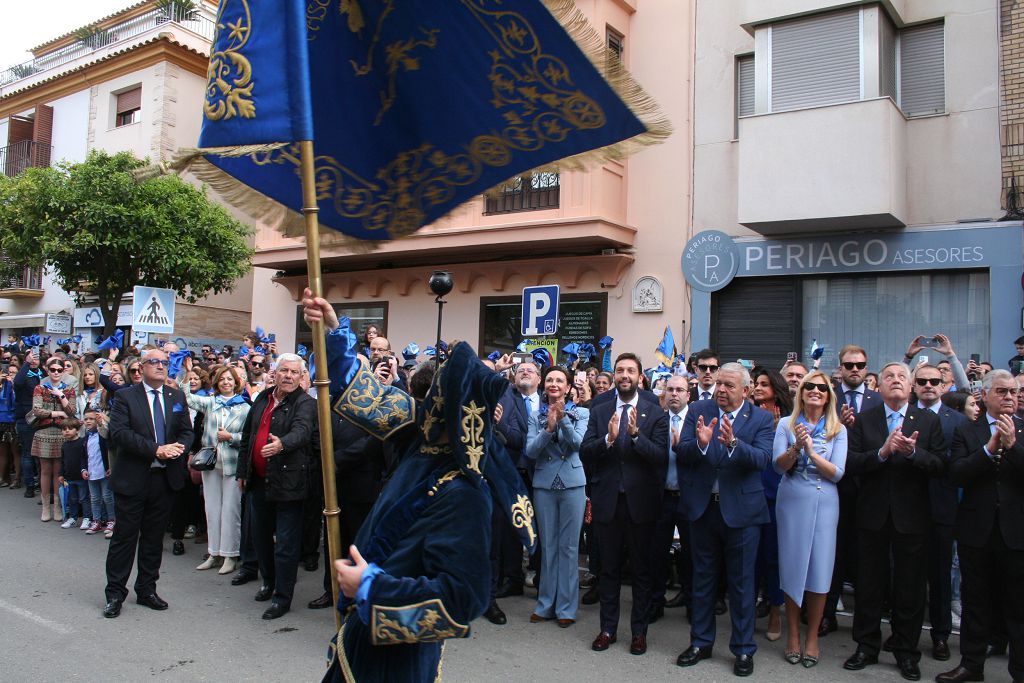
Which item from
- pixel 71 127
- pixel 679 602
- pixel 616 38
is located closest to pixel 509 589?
pixel 679 602

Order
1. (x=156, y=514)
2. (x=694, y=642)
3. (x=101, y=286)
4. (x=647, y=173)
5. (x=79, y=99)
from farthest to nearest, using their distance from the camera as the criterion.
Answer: (x=79, y=99) → (x=101, y=286) → (x=647, y=173) → (x=156, y=514) → (x=694, y=642)

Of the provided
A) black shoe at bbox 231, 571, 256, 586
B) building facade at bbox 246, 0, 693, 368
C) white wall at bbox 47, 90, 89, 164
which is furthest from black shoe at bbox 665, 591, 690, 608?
white wall at bbox 47, 90, 89, 164

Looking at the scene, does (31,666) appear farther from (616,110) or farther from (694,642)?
(616,110)

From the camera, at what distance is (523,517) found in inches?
106

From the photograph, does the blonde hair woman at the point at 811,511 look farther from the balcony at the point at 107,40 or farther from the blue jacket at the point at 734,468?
the balcony at the point at 107,40

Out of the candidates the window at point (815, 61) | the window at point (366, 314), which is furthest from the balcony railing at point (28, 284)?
the window at point (815, 61)

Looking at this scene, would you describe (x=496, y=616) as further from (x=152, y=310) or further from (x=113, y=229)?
(x=113, y=229)

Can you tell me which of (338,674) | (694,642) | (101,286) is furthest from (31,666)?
(101,286)

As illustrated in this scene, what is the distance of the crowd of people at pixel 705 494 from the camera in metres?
5.71

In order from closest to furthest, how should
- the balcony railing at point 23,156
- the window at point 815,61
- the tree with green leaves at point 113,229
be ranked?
the window at point 815,61 < the tree with green leaves at point 113,229 < the balcony railing at point 23,156

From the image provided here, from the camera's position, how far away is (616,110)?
10.9 ft

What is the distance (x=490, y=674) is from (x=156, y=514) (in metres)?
3.23

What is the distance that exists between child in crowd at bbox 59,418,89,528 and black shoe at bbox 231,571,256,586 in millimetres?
3358

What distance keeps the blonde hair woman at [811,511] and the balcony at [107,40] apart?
75.0 ft
